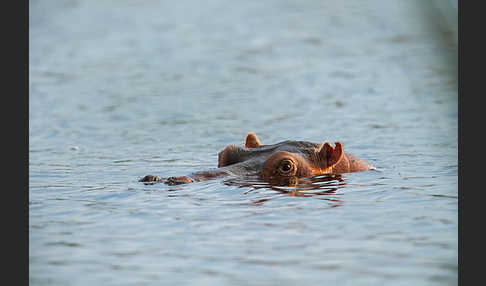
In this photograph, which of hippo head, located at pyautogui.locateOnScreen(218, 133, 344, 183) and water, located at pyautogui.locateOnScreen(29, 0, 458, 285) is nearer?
water, located at pyautogui.locateOnScreen(29, 0, 458, 285)

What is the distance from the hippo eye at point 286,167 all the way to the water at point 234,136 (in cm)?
52

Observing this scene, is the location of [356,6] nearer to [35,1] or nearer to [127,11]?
[127,11]

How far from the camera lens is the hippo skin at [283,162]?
27.7 feet

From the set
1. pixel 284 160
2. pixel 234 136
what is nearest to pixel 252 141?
pixel 284 160

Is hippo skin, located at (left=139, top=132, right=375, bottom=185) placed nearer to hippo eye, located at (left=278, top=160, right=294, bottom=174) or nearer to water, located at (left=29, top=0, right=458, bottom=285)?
hippo eye, located at (left=278, top=160, right=294, bottom=174)

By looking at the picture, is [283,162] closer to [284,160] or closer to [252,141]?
[284,160]

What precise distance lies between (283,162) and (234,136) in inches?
179

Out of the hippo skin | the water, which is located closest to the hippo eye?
the hippo skin

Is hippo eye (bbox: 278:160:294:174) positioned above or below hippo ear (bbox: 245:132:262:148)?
below

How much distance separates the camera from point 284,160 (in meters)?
8.59

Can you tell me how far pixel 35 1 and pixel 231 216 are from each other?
2281 centimetres

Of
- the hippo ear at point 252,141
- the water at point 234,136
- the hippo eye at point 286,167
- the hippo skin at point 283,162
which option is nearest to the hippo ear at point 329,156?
the hippo skin at point 283,162

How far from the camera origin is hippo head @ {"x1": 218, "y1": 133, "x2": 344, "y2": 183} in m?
8.53

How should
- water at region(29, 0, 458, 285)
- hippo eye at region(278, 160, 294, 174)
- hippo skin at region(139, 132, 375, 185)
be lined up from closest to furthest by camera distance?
water at region(29, 0, 458, 285) < hippo skin at region(139, 132, 375, 185) < hippo eye at region(278, 160, 294, 174)
